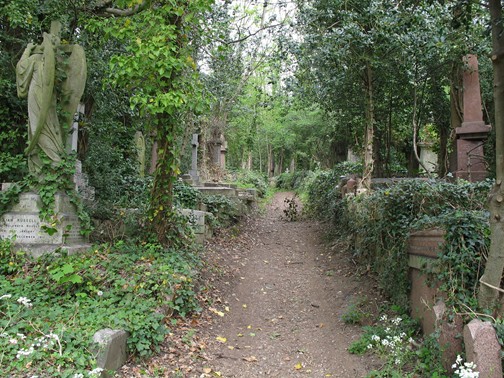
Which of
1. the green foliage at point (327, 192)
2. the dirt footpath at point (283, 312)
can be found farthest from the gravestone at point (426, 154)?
the dirt footpath at point (283, 312)

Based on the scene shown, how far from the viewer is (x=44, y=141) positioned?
631 cm

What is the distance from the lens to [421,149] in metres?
16.3

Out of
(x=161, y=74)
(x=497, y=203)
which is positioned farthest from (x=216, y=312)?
(x=497, y=203)

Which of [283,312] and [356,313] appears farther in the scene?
[283,312]

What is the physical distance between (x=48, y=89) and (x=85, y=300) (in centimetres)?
325

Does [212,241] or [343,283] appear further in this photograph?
[212,241]

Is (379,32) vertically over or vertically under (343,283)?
over

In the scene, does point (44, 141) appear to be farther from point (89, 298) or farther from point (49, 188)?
point (89, 298)

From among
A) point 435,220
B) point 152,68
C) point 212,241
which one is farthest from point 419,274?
point 212,241

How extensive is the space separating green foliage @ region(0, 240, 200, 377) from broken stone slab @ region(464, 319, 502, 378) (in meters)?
3.03

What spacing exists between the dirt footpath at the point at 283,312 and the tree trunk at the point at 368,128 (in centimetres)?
187

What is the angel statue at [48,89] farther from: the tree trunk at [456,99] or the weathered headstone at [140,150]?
the tree trunk at [456,99]

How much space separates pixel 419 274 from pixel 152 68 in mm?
4531

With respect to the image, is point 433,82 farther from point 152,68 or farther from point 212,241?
point 152,68
